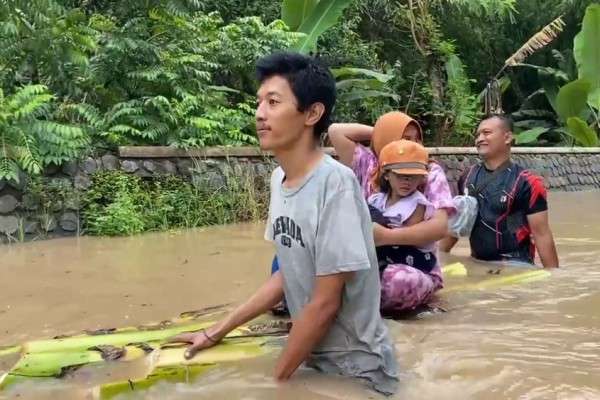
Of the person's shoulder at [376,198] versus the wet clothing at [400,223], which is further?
the person's shoulder at [376,198]

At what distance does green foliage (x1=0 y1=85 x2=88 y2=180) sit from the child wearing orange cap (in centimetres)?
457

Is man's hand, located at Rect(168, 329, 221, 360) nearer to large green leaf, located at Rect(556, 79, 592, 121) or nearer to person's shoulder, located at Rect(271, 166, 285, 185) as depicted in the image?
person's shoulder, located at Rect(271, 166, 285, 185)

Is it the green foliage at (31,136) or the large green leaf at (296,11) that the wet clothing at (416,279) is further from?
the large green leaf at (296,11)

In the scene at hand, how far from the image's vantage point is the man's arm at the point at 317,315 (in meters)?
2.40

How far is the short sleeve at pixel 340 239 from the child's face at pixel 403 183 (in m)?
1.22

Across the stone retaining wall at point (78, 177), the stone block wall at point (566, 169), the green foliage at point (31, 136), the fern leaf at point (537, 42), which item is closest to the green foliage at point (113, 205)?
the stone retaining wall at point (78, 177)

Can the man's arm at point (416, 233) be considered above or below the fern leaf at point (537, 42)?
below

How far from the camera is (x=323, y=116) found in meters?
2.48

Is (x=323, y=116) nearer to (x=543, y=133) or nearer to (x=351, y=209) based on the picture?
(x=351, y=209)

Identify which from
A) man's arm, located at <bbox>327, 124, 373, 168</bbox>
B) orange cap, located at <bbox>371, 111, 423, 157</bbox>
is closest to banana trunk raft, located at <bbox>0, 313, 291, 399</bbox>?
orange cap, located at <bbox>371, 111, 423, 157</bbox>

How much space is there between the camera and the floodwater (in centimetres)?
271

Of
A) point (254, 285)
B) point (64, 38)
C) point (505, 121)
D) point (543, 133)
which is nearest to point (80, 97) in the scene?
point (64, 38)

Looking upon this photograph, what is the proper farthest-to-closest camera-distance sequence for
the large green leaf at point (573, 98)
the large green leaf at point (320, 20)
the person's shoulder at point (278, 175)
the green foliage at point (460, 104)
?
the large green leaf at point (573, 98) < the green foliage at point (460, 104) < the large green leaf at point (320, 20) < the person's shoulder at point (278, 175)

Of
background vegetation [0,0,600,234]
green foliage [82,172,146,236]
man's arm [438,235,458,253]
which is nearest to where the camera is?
man's arm [438,235,458,253]
